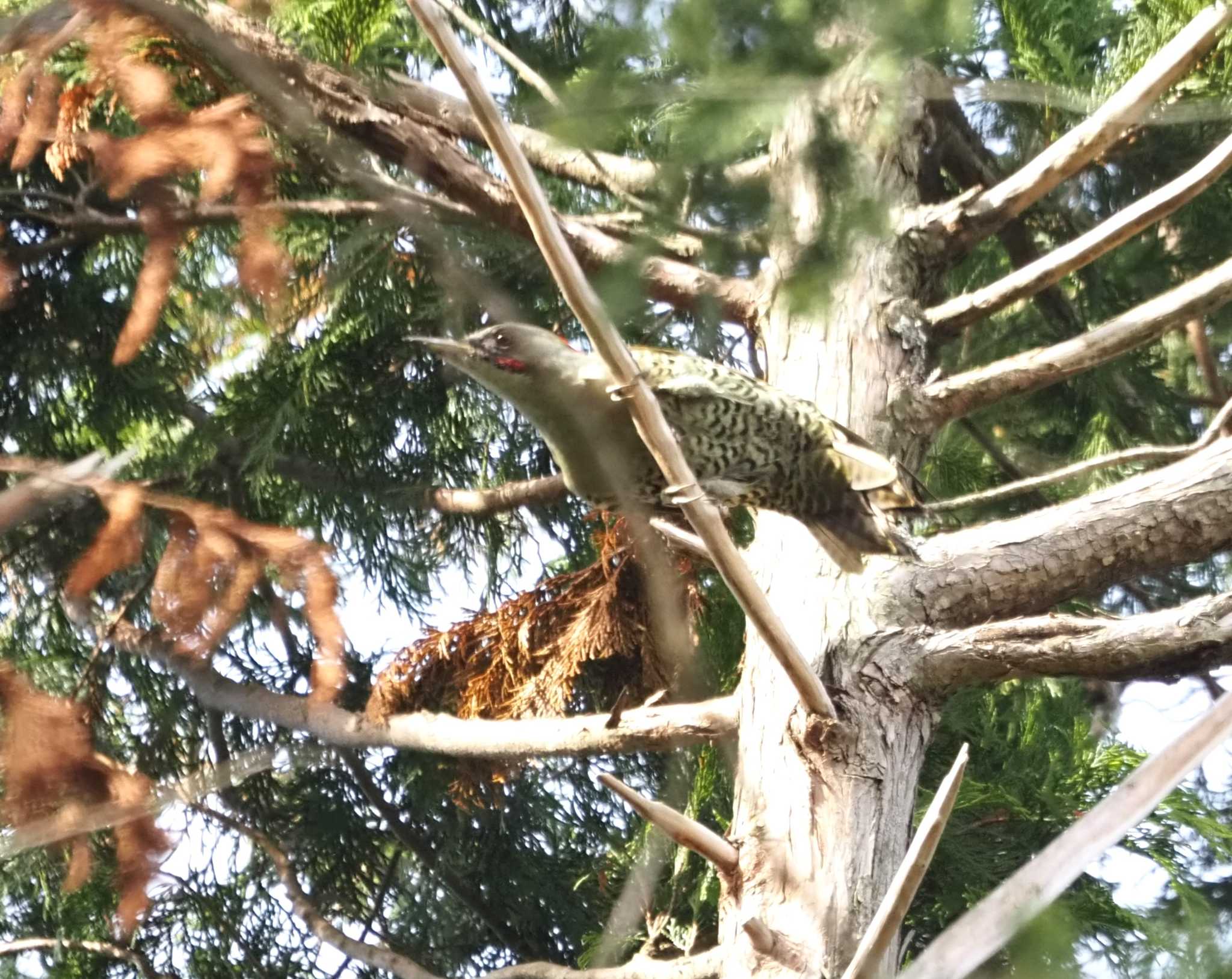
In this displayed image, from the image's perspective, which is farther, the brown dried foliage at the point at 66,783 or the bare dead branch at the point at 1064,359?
the bare dead branch at the point at 1064,359

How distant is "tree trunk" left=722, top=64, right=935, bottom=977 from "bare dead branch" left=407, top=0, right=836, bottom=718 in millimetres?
240

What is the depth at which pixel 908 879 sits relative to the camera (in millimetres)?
1666

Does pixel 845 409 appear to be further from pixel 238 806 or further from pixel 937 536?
pixel 238 806

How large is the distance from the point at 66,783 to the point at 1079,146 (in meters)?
2.12

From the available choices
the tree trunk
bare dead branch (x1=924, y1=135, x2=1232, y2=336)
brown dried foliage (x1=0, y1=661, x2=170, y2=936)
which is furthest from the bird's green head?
brown dried foliage (x1=0, y1=661, x2=170, y2=936)

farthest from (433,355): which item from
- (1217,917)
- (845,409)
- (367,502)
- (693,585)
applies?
(1217,917)

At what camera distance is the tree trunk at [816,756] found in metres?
2.29

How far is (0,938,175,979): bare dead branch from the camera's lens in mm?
3322

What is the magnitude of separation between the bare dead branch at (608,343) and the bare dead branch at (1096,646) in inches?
12.2

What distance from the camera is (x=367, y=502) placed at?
147 inches

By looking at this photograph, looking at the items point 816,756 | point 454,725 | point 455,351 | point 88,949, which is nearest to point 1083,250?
point 816,756

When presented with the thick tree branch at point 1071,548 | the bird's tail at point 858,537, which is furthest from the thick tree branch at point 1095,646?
the bird's tail at point 858,537

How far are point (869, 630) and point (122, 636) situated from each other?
1882 mm

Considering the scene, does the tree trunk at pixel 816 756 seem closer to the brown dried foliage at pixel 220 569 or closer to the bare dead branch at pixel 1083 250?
the bare dead branch at pixel 1083 250
